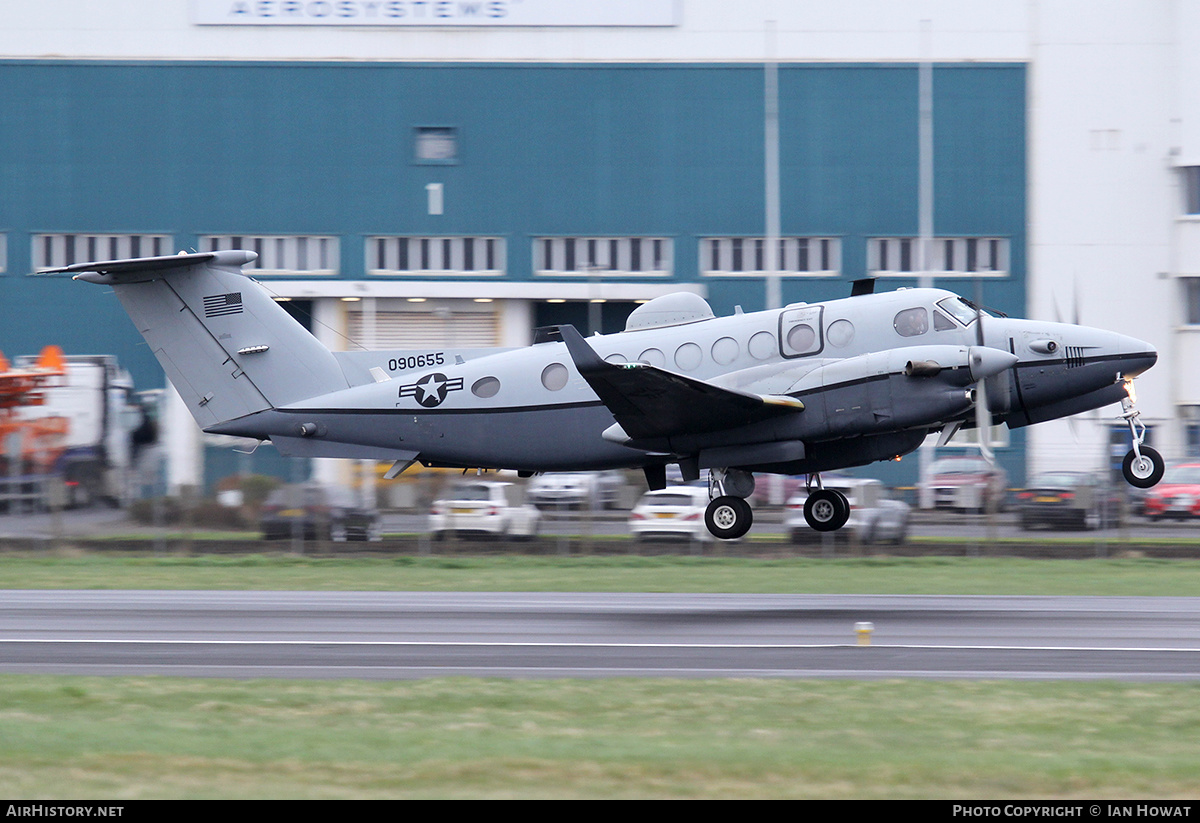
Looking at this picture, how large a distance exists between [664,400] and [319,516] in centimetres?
1459

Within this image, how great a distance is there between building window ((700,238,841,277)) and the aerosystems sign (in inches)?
401

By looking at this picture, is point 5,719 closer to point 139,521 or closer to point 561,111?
point 139,521

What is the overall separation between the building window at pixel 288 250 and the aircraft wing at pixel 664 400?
37519 mm

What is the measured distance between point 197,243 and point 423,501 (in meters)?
28.9

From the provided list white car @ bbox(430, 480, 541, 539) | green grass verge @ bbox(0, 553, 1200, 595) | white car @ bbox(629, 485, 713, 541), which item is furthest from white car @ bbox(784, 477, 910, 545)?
white car @ bbox(430, 480, 541, 539)

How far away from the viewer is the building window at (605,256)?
5666 cm

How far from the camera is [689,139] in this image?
56.5m

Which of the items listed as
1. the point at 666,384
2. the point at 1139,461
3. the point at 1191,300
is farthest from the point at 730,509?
the point at 1191,300

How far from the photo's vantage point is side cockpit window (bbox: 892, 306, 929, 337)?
2142cm

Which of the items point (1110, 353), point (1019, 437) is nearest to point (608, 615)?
point (1110, 353)

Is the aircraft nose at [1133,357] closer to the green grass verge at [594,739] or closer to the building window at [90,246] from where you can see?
the green grass verge at [594,739]

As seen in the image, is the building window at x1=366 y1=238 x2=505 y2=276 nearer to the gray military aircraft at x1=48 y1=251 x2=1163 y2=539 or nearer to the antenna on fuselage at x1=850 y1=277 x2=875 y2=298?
the gray military aircraft at x1=48 y1=251 x2=1163 y2=539

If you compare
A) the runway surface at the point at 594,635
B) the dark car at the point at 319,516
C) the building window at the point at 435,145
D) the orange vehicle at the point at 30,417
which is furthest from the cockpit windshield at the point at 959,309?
the building window at the point at 435,145

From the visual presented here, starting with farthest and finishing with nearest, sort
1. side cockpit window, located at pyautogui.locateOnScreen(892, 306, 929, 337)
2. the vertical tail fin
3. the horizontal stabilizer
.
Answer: the vertical tail fin, the horizontal stabilizer, side cockpit window, located at pyautogui.locateOnScreen(892, 306, 929, 337)
